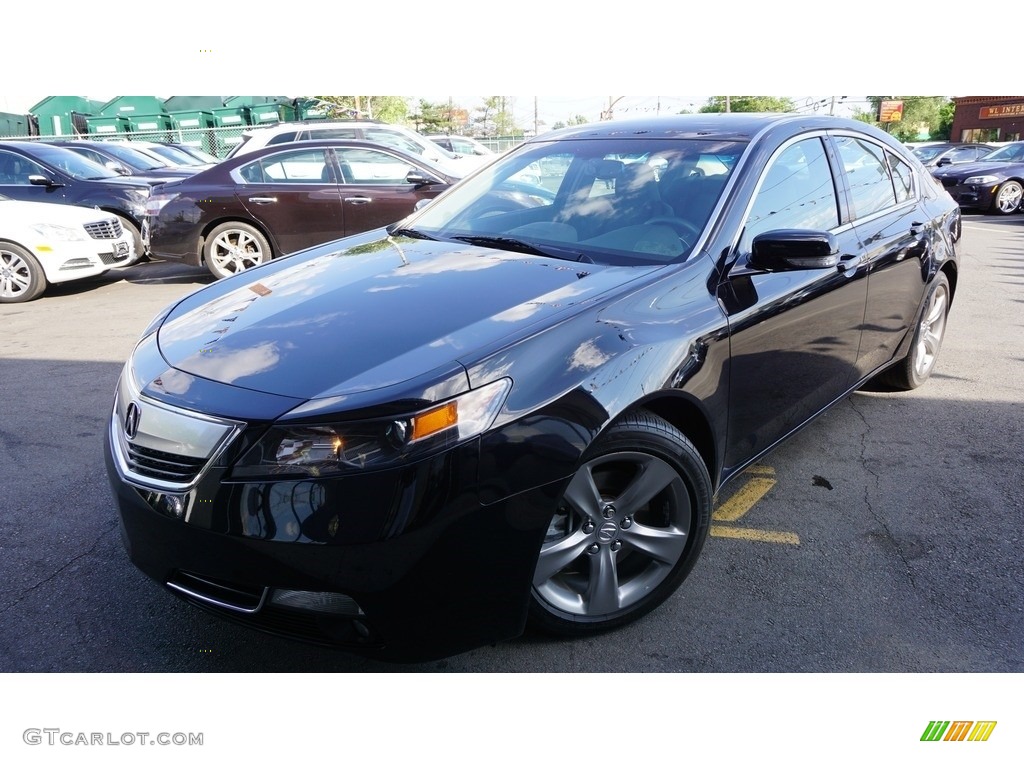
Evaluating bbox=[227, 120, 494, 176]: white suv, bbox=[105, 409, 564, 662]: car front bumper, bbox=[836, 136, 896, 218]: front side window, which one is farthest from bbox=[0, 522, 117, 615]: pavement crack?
bbox=[227, 120, 494, 176]: white suv

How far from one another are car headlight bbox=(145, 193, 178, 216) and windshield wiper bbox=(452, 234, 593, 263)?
6.34m

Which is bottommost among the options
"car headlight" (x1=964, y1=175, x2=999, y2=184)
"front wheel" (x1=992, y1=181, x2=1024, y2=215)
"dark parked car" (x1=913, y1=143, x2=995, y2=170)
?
"front wheel" (x1=992, y1=181, x2=1024, y2=215)

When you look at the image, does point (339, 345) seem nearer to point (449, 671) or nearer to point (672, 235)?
point (449, 671)

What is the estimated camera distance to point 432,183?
27.3 ft

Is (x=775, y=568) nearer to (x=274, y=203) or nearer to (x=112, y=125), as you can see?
(x=274, y=203)

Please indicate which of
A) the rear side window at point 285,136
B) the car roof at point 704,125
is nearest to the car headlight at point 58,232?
the rear side window at point 285,136

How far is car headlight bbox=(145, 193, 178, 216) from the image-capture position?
853 cm

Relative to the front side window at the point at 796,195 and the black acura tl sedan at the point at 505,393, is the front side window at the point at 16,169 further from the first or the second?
the front side window at the point at 796,195

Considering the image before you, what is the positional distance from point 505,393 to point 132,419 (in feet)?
3.66

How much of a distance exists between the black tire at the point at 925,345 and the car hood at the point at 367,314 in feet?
8.60

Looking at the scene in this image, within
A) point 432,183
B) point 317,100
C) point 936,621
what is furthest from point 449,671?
point 317,100

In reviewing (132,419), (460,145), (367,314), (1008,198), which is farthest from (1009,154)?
(132,419)

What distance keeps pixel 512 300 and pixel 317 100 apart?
29.8m

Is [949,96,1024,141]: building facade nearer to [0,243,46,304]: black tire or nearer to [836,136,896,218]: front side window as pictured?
[836,136,896,218]: front side window
